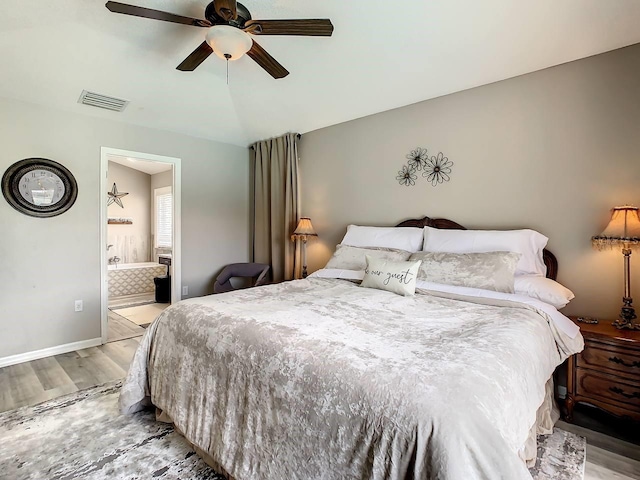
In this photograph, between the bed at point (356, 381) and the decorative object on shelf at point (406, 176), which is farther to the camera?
the decorative object on shelf at point (406, 176)

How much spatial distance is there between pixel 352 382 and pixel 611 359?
1.93 metres

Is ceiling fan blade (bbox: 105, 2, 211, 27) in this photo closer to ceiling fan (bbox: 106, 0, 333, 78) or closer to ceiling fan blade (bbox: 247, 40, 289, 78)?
ceiling fan (bbox: 106, 0, 333, 78)

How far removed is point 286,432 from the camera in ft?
4.31

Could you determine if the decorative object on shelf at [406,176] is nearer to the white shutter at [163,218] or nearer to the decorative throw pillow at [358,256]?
the decorative throw pillow at [358,256]

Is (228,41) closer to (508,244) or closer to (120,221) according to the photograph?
(508,244)

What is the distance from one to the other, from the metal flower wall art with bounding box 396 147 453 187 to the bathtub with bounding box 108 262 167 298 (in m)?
5.02

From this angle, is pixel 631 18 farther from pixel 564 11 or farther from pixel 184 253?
pixel 184 253

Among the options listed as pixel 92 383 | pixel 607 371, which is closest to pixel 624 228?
pixel 607 371

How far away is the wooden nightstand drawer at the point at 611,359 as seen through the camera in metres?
2.00

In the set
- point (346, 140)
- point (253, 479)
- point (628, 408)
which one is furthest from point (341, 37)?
point (628, 408)

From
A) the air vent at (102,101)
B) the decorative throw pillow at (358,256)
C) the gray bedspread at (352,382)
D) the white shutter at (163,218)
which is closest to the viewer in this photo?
the gray bedspread at (352,382)

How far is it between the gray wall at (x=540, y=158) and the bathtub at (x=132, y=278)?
457 centimetres

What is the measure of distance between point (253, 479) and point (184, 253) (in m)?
3.46

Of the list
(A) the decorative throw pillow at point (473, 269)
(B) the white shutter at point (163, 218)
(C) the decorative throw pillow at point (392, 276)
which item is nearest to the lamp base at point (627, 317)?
(A) the decorative throw pillow at point (473, 269)
